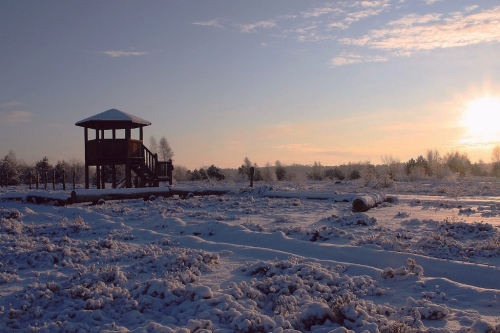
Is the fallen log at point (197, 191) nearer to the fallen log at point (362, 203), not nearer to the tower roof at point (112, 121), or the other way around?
the tower roof at point (112, 121)

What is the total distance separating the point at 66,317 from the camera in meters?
4.30

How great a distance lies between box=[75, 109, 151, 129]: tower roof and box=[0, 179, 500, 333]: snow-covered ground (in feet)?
41.5

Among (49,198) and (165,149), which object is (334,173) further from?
(49,198)

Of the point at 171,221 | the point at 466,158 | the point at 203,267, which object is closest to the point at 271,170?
the point at 466,158

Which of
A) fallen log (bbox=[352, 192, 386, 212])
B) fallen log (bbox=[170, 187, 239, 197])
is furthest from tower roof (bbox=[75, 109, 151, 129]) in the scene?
fallen log (bbox=[352, 192, 386, 212])

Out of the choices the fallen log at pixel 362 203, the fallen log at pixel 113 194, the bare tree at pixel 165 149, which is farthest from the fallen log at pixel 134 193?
the bare tree at pixel 165 149

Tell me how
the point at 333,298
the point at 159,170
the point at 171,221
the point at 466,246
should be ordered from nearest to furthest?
the point at 333,298 → the point at 466,246 → the point at 171,221 → the point at 159,170

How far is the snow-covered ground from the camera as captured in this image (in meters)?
4.10

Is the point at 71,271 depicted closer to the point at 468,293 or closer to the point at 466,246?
the point at 468,293

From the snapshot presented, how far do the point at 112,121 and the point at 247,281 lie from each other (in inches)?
726

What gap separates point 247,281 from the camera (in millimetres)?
5672

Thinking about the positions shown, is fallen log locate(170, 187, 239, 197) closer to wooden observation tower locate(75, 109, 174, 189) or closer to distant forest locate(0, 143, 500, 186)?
wooden observation tower locate(75, 109, 174, 189)

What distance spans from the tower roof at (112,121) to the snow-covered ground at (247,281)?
12.7 meters

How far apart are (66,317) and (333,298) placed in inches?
121
